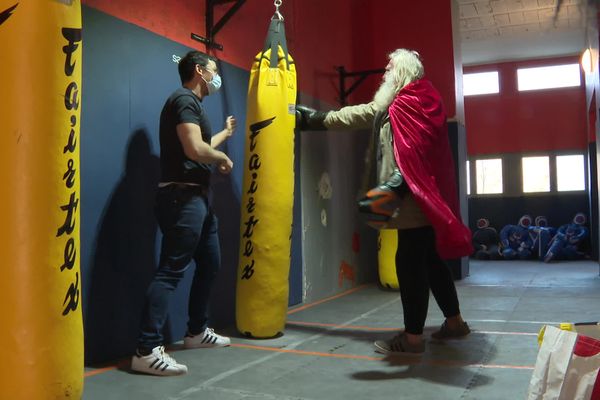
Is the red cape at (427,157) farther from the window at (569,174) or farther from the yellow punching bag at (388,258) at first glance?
the window at (569,174)

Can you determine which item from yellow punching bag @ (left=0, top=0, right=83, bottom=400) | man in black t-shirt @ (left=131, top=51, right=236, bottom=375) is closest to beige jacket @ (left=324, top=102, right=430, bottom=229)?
man in black t-shirt @ (left=131, top=51, right=236, bottom=375)

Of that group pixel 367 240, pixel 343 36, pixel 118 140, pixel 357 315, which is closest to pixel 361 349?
pixel 357 315

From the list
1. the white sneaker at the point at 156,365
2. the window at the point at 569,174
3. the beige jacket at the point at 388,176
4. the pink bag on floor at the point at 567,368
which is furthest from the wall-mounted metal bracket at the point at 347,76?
the window at the point at 569,174

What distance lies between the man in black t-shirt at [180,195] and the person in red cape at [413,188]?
76cm

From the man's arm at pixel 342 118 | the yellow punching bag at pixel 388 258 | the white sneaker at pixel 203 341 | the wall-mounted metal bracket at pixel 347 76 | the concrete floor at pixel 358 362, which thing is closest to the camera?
the concrete floor at pixel 358 362

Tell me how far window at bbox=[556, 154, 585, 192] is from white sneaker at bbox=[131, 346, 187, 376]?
899 centimetres

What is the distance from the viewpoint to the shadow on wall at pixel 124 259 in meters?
2.59

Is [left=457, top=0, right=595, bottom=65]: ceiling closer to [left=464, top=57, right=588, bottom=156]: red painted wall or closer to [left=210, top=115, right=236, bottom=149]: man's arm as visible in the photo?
[left=464, top=57, right=588, bottom=156]: red painted wall

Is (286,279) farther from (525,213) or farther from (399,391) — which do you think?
(525,213)

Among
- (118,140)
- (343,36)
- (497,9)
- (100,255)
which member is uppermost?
(497,9)

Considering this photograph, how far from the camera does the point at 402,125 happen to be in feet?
8.55

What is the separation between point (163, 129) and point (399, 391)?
5.08 ft

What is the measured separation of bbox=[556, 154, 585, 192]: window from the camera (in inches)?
385

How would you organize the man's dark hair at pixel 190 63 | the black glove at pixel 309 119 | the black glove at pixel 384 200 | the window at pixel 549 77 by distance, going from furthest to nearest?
the window at pixel 549 77
the black glove at pixel 309 119
the man's dark hair at pixel 190 63
the black glove at pixel 384 200
